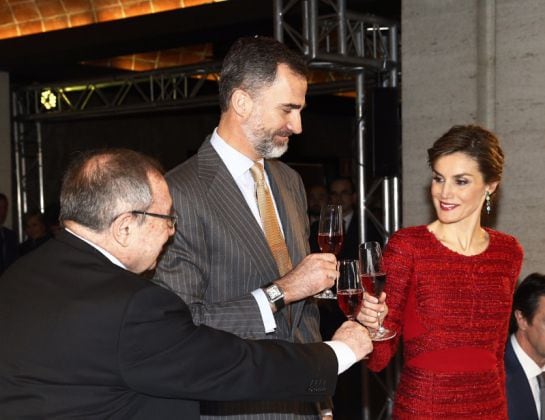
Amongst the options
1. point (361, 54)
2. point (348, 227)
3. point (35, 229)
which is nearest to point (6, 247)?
point (35, 229)

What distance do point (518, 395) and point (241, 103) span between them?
1.69m

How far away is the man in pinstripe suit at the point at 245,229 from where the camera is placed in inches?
90.3

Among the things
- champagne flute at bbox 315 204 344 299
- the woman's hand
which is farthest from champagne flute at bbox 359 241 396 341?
champagne flute at bbox 315 204 344 299

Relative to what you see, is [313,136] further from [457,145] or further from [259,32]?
[457,145]

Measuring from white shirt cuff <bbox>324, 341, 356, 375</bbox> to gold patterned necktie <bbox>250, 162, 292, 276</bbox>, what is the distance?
1.50 feet

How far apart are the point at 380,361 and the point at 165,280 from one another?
0.93m

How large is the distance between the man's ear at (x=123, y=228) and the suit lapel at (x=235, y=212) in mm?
588

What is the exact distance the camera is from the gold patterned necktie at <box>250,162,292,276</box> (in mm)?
2508

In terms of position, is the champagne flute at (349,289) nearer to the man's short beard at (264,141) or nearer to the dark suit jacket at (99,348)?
the man's short beard at (264,141)

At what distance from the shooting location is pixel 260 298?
2291 mm

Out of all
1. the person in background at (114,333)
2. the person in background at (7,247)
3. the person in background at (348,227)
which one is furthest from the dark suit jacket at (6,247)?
the person in background at (114,333)

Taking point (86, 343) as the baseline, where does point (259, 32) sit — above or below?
above

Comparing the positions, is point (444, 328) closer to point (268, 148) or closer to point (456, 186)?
point (456, 186)

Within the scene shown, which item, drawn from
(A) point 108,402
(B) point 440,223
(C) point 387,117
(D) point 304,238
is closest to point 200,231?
(D) point 304,238
